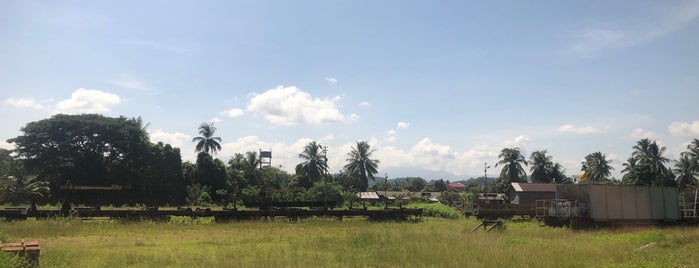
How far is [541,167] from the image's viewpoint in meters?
79.2

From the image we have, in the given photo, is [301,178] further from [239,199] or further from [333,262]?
[333,262]

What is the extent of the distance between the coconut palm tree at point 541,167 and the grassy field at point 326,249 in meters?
61.8

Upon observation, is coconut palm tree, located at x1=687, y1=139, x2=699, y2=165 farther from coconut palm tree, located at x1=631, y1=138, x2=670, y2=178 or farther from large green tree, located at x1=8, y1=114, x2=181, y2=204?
large green tree, located at x1=8, y1=114, x2=181, y2=204

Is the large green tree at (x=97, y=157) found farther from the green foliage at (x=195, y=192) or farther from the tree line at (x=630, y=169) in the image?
the tree line at (x=630, y=169)

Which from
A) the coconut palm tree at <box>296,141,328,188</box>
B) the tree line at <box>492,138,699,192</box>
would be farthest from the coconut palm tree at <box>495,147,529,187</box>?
the coconut palm tree at <box>296,141,328,188</box>

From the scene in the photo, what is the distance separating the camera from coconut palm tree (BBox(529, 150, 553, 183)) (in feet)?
260

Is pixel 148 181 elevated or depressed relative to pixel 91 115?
depressed

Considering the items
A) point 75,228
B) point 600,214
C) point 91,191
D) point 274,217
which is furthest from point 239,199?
point 600,214

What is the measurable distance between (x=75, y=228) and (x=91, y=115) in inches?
1552

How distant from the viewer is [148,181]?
5378cm

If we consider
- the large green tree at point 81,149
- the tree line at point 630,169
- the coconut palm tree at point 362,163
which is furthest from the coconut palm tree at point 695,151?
the large green tree at point 81,149

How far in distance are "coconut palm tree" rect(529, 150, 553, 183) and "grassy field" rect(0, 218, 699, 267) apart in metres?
61.8

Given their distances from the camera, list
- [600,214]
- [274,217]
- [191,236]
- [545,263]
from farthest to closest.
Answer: [274,217] → [600,214] → [191,236] → [545,263]

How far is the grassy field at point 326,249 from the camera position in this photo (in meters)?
12.4
